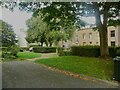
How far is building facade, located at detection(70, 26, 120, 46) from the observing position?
2016 inches

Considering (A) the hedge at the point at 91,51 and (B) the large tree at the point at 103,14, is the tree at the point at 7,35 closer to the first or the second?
(A) the hedge at the point at 91,51

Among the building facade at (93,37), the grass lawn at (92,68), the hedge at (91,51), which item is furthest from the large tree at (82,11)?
the building facade at (93,37)

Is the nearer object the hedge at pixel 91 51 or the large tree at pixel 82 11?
the large tree at pixel 82 11

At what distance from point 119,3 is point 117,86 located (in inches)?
481

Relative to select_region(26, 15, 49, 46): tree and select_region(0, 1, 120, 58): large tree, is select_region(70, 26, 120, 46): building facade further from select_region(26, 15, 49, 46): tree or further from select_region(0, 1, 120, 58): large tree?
select_region(0, 1, 120, 58): large tree

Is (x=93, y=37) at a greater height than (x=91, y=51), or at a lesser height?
greater

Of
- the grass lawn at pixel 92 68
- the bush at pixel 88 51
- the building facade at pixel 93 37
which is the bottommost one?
the grass lawn at pixel 92 68

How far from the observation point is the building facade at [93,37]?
5122 cm

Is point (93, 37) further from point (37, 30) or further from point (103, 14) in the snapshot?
point (103, 14)

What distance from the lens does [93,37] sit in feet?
195

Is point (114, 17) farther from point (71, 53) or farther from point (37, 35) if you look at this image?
point (37, 35)

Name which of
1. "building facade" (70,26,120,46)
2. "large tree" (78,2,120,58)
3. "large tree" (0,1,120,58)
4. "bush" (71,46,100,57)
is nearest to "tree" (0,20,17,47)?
"building facade" (70,26,120,46)

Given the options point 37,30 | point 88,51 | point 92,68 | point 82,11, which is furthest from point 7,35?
point 92,68

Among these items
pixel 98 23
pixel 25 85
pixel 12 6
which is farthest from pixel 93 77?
pixel 98 23
